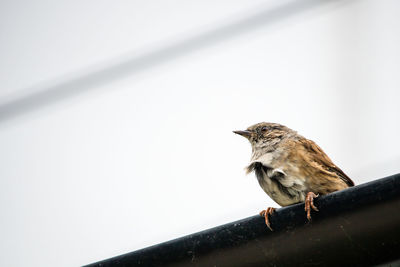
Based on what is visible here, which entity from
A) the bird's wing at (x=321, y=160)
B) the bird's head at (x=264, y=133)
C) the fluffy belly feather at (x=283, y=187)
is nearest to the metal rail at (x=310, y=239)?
the fluffy belly feather at (x=283, y=187)

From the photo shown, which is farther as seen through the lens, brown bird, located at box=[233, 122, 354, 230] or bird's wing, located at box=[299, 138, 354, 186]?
bird's wing, located at box=[299, 138, 354, 186]

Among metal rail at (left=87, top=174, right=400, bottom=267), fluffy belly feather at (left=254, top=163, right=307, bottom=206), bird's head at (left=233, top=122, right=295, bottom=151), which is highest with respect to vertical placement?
bird's head at (left=233, top=122, right=295, bottom=151)

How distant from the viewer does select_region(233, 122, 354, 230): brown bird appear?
12.4 feet

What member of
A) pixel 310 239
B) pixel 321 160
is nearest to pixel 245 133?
pixel 321 160

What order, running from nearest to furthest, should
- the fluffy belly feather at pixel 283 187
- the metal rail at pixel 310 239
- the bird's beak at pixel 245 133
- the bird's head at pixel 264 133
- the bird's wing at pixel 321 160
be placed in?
the metal rail at pixel 310 239 → the fluffy belly feather at pixel 283 187 → the bird's wing at pixel 321 160 → the bird's head at pixel 264 133 → the bird's beak at pixel 245 133

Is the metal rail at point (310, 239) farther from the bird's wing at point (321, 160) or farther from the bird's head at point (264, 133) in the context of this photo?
the bird's head at point (264, 133)

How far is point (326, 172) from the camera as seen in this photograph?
389 cm

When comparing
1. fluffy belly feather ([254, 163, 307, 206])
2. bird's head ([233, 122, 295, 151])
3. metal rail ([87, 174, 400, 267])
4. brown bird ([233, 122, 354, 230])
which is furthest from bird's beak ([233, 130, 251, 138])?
metal rail ([87, 174, 400, 267])

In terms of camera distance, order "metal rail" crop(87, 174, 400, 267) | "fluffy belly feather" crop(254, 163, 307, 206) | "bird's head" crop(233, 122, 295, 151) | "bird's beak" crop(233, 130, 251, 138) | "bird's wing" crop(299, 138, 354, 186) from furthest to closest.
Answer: "bird's beak" crop(233, 130, 251, 138), "bird's head" crop(233, 122, 295, 151), "bird's wing" crop(299, 138, 354, 186), "fluffy belly feather" crop(254, 163, 307, 206), "metal rail" crop(87, 174, 400, 267)

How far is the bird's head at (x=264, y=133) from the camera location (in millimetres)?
4789

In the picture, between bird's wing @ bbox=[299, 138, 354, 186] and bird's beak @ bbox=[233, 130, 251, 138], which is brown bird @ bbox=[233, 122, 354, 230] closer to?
bird's wing @ bbox=[299, 138, 354, 186]

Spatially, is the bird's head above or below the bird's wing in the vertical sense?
above

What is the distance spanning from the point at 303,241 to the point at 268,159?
6.44 ft

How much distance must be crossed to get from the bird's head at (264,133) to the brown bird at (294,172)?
0.92 ft
